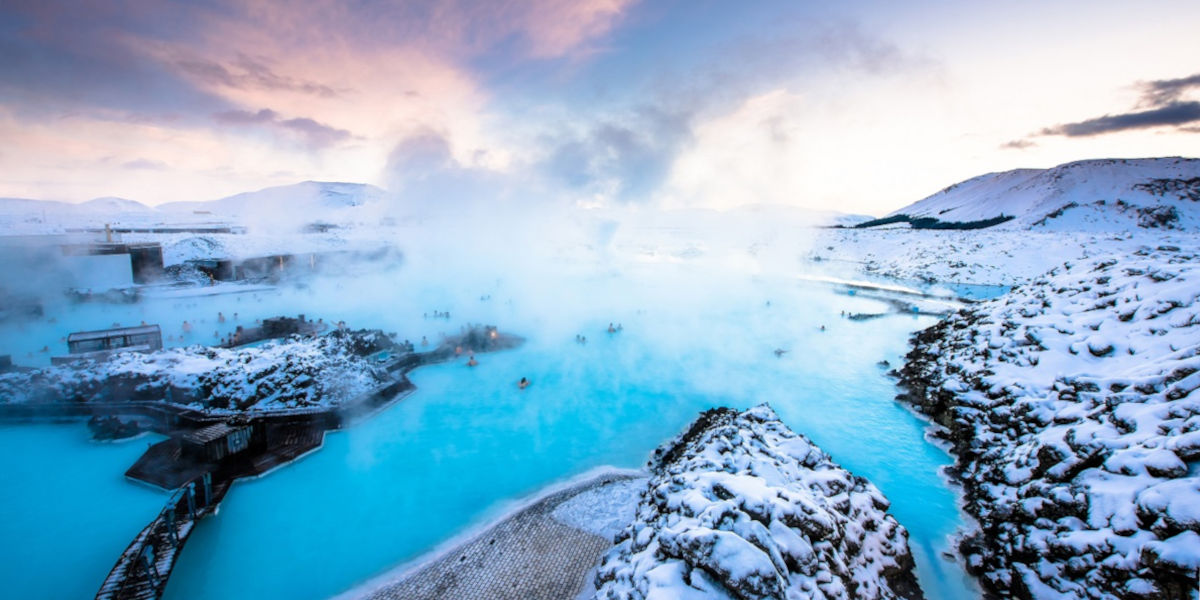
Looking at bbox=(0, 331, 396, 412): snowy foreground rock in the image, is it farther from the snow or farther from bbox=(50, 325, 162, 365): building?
the snow

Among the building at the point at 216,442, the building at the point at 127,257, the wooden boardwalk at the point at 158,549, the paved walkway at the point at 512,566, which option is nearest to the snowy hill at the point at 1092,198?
the paved walkway at the point at 512,566

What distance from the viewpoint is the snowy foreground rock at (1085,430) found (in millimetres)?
6652

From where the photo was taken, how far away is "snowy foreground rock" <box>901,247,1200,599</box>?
21.8 ft

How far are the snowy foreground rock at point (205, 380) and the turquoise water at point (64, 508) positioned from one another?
4.55 ft

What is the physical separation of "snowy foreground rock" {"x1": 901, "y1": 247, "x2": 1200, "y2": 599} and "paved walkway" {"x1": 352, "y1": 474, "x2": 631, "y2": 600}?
26.7 ft

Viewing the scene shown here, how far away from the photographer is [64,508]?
10250 millimetres

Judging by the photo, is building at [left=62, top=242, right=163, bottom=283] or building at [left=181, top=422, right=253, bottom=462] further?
building at [left=62, top=242, right=163, bottom=283]

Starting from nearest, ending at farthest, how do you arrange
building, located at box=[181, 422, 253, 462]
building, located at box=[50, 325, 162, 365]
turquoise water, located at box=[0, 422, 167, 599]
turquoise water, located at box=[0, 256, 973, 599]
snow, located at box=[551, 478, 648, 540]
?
turquoise water, located at box=[0, 422, 167, 599]
turquoise water, located at box=[0, 256, 973, 599]
snow, located at box=[551, 478, 648, 540]
building, located at box=[181, 422, 253, 462]
building, located at box=[50, 325, 162, 365]

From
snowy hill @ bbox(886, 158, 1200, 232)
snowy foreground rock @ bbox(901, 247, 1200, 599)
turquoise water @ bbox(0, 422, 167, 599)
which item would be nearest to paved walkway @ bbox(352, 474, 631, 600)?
turquoise water @ bbox(0, 422, 167, 599)

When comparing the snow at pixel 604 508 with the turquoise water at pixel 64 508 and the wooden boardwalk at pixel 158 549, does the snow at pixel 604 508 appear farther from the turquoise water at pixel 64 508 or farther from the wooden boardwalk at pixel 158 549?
the turquoise water at pixel 64 508

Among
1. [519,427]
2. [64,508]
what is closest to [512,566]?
[519,427]

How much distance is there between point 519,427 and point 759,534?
33.4ft

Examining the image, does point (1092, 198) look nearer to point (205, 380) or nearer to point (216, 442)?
point (216, 442)

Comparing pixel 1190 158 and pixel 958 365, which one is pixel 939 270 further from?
pixel 1190 158
